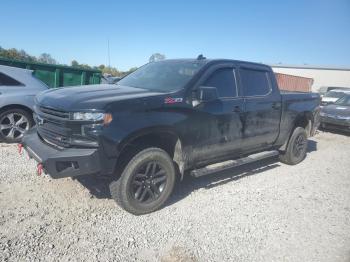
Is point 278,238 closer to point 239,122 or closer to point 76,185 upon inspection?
point 239,122

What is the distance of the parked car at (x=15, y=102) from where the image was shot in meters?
6.26

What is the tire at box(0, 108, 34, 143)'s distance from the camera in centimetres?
631

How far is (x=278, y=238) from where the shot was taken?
368 centimetres

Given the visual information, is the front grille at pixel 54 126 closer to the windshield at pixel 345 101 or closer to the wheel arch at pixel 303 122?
the wheel arch at pixel 303 122

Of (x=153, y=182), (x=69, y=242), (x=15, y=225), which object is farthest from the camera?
(x=153, y=182)

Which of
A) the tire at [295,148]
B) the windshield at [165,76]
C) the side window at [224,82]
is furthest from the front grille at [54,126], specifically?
the tire at [295,148]

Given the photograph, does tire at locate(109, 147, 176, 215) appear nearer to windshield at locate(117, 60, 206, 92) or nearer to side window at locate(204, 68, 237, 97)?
windshield at locate(117, 60, 206, 92)

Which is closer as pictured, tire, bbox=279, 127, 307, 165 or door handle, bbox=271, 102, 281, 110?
door handle, bbox=271, 102, 281, 110

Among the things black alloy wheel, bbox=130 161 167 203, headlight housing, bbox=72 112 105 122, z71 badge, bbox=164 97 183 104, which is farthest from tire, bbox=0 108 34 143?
z71 badge, bbox=164 97 183 104

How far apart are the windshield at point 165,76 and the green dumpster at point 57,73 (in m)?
3.92

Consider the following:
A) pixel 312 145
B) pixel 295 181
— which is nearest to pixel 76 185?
pixel 295 181

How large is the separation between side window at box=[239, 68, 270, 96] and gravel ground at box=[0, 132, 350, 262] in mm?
1583

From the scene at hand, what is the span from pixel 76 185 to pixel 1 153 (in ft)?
7.10

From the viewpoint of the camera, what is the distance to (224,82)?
481 centimetres
